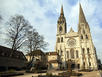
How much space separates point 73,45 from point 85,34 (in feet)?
32.6

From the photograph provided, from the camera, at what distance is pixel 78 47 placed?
174 feet

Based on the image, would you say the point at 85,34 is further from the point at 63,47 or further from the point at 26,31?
the point at 26,31

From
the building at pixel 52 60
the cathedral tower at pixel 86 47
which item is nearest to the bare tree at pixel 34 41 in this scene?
the building at pixel 52 60

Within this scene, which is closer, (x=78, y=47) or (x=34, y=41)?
(x=34, y=41)

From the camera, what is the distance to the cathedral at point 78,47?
48.9 m

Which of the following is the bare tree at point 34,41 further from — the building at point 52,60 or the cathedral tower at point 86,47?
the cathedral tower at point 86,47

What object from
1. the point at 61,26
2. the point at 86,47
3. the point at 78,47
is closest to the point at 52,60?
the point at 78,47

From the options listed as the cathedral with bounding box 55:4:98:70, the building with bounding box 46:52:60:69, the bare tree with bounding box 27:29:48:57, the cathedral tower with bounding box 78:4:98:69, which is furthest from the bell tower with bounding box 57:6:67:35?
the bare tree with bounding box 27:29:48:57

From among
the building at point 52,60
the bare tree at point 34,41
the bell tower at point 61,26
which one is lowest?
the building at point 52,60

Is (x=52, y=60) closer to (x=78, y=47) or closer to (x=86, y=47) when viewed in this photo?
(x=78, y=47)

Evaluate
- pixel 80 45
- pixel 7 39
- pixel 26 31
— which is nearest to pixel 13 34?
pixel 7 39

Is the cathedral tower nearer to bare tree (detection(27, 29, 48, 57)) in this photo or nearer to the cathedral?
the cathedral

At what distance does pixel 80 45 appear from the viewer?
52562 mm

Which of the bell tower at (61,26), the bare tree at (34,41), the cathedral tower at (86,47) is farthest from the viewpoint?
the bell tower at (61,26)
